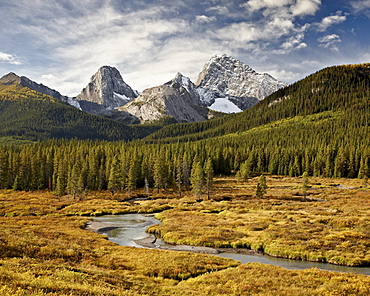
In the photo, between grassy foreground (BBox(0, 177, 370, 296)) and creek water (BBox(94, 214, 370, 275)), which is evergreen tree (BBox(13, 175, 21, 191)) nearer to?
grassy foreground (BBox(0, 177, 370, 296))

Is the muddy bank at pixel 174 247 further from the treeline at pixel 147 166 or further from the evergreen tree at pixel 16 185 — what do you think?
the evergreen tree at pixel 16 185

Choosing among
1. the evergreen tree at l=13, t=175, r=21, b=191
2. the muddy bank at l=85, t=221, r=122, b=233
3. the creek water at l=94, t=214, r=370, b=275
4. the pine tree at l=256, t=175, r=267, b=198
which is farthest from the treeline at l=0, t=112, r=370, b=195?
the muddy bank at l=85, t=221, r=122, b=233

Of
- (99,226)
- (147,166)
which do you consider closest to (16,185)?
(147,166)

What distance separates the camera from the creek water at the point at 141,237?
3441 cm

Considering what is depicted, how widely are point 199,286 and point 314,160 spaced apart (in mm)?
164866

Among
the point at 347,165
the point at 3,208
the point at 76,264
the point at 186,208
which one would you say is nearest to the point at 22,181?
the point at 3,208

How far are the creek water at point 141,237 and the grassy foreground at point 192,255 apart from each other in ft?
7.66

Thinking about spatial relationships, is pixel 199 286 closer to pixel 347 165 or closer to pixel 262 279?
pixel 262 279

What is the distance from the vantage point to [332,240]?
43469mm

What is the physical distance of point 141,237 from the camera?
51406 millimetres

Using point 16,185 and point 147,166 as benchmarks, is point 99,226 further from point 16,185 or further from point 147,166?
point 16,185

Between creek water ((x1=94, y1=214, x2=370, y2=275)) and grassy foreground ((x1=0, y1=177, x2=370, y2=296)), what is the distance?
7.66 ft

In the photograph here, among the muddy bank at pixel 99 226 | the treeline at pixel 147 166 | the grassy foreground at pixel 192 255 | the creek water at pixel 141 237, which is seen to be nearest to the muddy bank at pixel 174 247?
the creek water at pixel 141 237

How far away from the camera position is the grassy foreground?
69.8ft
